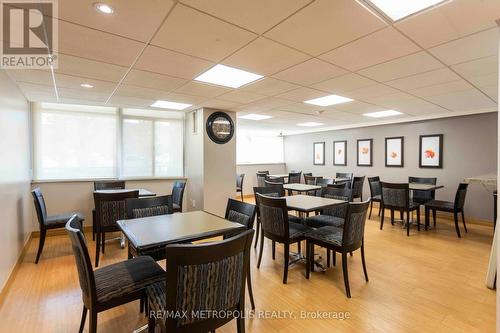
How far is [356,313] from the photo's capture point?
222 centimetres

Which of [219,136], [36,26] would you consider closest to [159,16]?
[36,26]

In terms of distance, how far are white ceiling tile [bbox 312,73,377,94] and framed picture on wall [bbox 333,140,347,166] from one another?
4290 millimetres

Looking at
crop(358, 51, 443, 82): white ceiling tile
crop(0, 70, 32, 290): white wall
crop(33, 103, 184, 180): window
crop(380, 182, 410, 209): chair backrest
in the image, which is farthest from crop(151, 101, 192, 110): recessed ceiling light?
crop(380, 182, 410, 209): chair backrest

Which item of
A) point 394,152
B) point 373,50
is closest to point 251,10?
point 373,50

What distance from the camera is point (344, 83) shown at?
320cm

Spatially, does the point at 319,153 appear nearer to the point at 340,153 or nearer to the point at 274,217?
the point at 340,153

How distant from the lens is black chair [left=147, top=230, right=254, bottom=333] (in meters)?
1.25

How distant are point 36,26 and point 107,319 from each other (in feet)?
7.68

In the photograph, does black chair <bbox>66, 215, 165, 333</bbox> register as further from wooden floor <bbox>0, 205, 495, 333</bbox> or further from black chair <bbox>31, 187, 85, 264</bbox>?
black chair <bbox>31, 187, 85, 264</bbox>

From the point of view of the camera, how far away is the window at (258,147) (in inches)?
354

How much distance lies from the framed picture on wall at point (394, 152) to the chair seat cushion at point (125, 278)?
627cm

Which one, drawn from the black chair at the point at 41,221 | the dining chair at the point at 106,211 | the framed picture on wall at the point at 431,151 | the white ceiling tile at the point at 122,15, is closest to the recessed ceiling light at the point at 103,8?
the white ceiling tile at the point at 122,15

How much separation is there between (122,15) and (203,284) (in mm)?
1772

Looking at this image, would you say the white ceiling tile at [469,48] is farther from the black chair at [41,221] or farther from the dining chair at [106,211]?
the black chair at [41,221]
